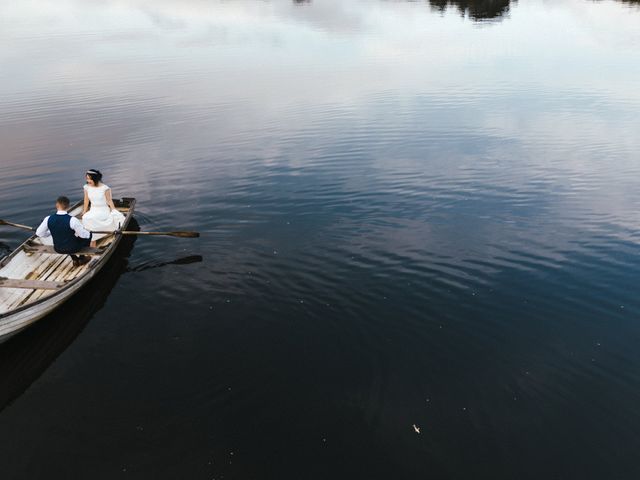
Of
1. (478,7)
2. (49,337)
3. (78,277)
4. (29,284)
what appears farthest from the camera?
(478,7)

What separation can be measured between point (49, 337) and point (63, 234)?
131 inches

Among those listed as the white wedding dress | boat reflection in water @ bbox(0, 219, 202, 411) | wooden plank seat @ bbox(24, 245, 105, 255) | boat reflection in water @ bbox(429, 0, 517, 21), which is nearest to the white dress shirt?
wooden plank seat @ bbox(24, 245, 105, 255)

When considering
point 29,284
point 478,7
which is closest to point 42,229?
point 29,284

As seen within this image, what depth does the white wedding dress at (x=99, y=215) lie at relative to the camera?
53.0ft

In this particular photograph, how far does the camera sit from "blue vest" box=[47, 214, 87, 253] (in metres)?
13.9

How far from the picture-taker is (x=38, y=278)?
14.4 metres

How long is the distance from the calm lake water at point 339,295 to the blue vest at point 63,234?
170 cm

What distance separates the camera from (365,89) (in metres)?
42.4

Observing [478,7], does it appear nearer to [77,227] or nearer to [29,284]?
[77,227]

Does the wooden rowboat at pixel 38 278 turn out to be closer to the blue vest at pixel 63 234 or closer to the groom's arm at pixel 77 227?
the blue vest at pixel 63 234

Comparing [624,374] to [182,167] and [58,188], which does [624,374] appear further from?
[58,188]

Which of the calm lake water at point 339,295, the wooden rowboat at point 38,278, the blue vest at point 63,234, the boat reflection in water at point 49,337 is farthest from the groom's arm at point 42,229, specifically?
the calm lake water at point 339,295

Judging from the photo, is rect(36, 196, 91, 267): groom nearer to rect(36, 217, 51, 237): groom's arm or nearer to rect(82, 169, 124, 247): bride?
rect(36, 217, 51, 237): groom's arm

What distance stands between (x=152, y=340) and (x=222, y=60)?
175 ft
